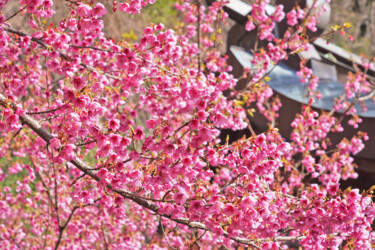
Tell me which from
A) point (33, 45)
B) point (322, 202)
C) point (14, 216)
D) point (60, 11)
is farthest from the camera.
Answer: point (60, 11)

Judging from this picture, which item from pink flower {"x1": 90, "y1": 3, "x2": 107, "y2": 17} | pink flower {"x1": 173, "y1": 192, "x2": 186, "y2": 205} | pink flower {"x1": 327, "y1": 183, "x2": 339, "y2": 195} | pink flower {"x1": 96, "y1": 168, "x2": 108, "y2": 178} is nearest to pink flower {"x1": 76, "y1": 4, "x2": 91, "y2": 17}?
pink flower {"x1": 90, "y1": 3, "x2": 107, "y2": 17}

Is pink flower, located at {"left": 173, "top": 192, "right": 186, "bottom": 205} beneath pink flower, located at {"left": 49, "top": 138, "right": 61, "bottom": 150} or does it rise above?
beneath

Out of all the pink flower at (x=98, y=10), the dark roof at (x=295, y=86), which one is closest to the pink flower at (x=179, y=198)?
the pink flower at (x=98, y=10)

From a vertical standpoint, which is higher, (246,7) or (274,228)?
(246,7)

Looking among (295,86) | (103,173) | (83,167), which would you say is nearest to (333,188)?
(103,173)

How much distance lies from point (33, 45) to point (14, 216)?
3.96 metres

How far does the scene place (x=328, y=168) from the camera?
5.67 meters

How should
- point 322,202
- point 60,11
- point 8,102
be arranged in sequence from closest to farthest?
point 8,102 → point 322,202 → point 60,11

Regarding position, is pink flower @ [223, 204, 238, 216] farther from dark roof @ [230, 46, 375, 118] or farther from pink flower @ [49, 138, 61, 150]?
dark roof @ [230, 46, 375, 118]

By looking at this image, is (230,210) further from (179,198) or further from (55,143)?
(55,143)

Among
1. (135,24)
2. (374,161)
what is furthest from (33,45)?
(135,24)

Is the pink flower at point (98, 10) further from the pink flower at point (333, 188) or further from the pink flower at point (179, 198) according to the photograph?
the pink flower at point (333, 188)

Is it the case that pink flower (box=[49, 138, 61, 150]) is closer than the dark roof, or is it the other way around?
pink flower (box=[49, 138, 61, 150])

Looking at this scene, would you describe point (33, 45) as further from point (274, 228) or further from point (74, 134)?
point (274, 228)
